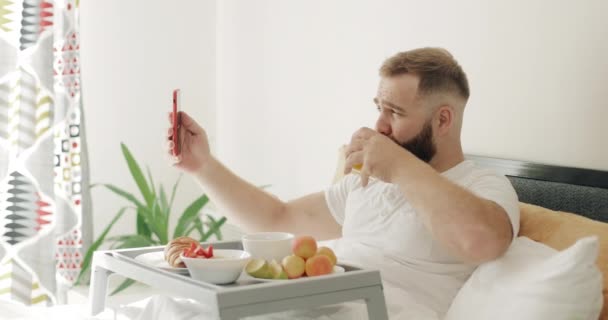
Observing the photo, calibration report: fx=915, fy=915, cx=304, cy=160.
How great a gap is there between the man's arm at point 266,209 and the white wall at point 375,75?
508 millimetres

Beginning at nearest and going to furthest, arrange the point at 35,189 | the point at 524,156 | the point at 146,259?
the point at 146,259 → the point at 524,156 → the point at 35,189

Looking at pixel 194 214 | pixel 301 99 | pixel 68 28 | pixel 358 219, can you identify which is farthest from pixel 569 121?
pixel 68 28

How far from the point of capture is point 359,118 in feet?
10.2

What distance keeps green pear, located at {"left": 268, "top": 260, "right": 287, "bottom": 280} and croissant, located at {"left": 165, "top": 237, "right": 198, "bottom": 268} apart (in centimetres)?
19

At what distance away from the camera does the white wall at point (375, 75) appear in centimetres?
223

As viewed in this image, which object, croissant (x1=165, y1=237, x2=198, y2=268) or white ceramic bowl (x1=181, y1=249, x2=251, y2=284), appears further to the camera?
croissant (x1=165, y1=237, x2=198, y2=268)

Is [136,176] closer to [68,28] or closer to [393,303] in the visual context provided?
[68,28]

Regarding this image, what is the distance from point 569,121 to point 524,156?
187mm

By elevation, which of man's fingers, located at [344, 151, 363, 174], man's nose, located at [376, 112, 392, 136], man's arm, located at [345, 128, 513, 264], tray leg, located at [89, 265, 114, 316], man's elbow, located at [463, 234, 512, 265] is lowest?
tray leg, located at [89, 265, 114, 316]

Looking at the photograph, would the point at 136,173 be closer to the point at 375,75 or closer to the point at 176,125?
the point at 375,75

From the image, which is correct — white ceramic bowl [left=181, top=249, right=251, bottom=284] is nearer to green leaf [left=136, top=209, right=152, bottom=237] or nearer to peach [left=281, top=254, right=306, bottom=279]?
peach [left=281, top=254, right=306, bottom=279]

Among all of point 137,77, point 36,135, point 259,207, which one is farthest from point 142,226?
point 259,207

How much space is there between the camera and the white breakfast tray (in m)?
1.53

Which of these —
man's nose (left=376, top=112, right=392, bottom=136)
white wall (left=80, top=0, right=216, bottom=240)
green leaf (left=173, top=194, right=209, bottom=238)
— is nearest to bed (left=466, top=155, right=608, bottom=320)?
man's nose (left=376, top=112, right=392, bottom=136)
